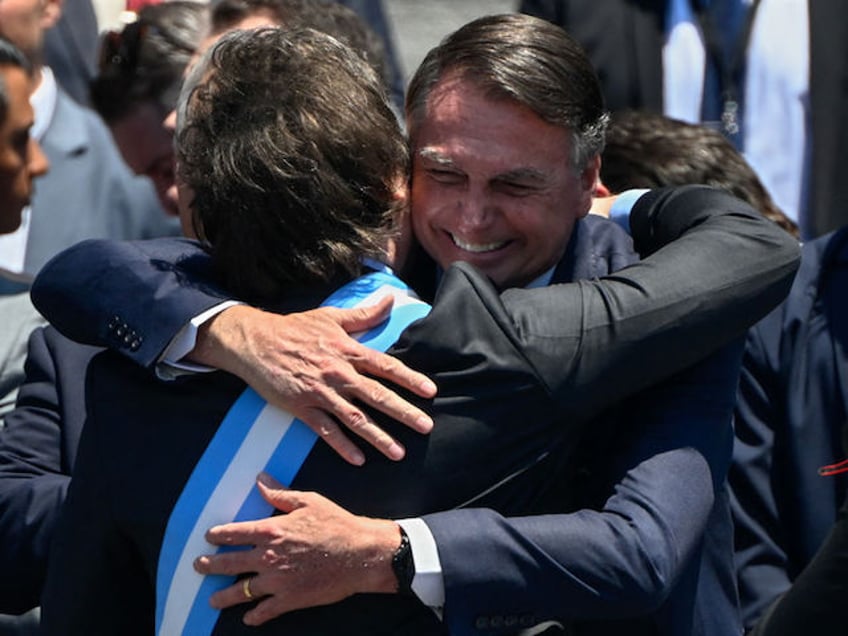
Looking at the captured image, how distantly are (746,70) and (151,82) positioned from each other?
1597 millimetres

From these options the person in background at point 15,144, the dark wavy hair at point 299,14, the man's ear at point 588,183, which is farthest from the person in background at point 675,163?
the person in background at point 15,144

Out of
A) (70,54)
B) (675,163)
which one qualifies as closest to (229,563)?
(675,163)

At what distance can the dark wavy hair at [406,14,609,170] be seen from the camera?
7.68ft

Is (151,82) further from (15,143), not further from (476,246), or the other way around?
(476,246)

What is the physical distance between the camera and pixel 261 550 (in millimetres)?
2004

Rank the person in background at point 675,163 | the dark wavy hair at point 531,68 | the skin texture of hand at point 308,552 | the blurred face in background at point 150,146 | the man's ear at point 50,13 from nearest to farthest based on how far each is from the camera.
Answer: the skin texture of hand at point 308,552 → the dark wavy hair at point 531,68 → the person in background at point 675,163 → the blurred face in background at point 150,146 → the man's ear at point 50,13

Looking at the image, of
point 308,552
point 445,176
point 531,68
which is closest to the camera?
point 308,552

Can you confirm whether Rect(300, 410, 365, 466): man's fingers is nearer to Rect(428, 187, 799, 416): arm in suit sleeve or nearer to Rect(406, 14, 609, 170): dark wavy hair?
Rect(428, 187, 799, 416): arm in suit sleeve

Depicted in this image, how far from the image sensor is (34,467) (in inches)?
102

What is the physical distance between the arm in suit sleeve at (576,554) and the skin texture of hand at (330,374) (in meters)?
0.14

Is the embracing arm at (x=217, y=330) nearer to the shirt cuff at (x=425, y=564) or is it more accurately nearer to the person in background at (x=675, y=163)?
the shirt cuff at (x=425, y=564)

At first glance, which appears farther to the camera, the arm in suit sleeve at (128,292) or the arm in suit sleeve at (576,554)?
the arm in suit sleeve at (128,292)

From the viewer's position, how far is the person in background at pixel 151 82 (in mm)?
4176

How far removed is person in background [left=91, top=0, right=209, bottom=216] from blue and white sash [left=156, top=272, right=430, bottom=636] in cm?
211
